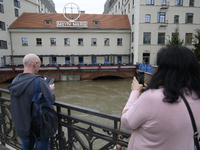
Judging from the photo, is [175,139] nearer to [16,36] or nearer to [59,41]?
[59,41]

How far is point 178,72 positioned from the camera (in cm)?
103

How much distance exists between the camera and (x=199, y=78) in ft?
3.51

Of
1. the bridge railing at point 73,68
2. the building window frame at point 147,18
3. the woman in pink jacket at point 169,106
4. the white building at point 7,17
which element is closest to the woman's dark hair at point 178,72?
the woman in pink jacket at point 169,106

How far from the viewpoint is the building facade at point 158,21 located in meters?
22.6

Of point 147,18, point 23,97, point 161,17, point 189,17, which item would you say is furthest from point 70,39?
point 23,97

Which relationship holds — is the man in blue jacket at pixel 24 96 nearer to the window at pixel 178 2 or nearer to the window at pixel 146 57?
the window at pixel 146 57

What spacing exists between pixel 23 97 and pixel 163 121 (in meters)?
1.54

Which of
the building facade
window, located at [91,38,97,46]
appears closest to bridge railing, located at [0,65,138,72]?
the building facade

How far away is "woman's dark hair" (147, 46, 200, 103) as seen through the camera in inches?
39.5

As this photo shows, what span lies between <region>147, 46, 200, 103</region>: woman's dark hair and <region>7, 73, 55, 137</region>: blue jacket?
1250 mm

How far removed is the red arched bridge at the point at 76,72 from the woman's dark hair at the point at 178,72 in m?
19.1

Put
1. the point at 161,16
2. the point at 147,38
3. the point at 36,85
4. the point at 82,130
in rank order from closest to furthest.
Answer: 1. the point at 36,85
2. the point at 82,130
3. the point at 161,16
4. the point at 147,38

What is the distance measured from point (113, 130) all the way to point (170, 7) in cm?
2627

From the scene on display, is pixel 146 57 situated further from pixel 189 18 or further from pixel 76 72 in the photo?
pixel 76 72
